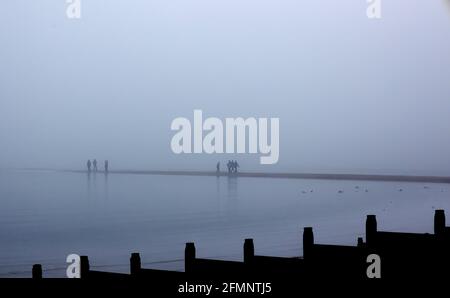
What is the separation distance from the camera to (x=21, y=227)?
1759 centimetres

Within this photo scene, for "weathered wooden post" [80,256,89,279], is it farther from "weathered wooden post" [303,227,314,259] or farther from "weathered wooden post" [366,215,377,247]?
"weathered wooden post" [366,215,377,247]

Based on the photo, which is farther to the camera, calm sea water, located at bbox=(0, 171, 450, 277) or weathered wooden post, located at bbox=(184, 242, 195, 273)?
calm sea water, located at bbox=(0, 171, 450, 277)

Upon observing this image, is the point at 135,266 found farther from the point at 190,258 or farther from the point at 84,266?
the point at 84,266

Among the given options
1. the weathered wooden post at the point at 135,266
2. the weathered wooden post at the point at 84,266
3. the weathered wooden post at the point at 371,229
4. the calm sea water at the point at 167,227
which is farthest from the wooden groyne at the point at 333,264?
the calm sea water at the point at 167,227

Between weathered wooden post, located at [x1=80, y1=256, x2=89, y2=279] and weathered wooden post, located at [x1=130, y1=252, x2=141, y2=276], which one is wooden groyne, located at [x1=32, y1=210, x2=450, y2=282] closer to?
weathered wooden post, located at [x1=130, y1=252, x2=141, y2=276]

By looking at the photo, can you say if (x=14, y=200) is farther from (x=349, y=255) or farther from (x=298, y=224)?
(x=349, y=255)

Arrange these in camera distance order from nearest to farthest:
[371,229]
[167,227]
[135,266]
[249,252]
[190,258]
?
[135,266], [190,258], [249,252], [371,229], [167,227]

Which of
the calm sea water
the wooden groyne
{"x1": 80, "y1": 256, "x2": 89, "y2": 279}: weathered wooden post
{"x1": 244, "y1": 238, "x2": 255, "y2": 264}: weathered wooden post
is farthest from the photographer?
the calm sea water

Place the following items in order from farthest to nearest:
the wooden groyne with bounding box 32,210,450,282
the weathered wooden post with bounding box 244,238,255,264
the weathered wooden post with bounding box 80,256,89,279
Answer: the weathered wooden post with bounding box 80,256,89,279, the weathered wooden post with bounding box 244,238,255,264, the wooden groyne with bounding box 32,210,450,282

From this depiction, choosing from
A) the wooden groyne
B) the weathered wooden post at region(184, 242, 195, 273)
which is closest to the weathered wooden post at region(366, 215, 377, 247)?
the wooden groyne

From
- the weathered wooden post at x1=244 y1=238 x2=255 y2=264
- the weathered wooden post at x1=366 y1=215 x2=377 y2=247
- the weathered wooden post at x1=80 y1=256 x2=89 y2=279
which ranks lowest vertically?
the weathered wooden post at x1=80 y1=256 x2=89 y2=279

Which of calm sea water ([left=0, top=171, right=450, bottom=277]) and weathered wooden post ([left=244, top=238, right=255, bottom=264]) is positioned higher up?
weathered wooden post ([left=244, top=238, right=255, bottom=264])

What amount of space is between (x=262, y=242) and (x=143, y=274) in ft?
28.7

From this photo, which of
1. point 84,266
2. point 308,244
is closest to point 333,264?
point 308,244
